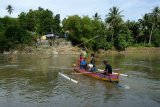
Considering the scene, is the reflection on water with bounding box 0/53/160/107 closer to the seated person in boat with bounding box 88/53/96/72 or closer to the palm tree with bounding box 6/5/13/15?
the seated person in boat with bounding box 88/53/96/72

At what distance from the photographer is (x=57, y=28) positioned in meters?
89.8

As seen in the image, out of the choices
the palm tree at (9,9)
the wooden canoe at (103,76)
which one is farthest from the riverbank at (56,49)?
the wooden canoe at (103,76)

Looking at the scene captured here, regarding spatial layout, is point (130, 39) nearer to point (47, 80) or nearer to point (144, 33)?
point (144, 33)

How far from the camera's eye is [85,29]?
256 feet

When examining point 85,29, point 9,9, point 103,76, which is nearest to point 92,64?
point 103,76

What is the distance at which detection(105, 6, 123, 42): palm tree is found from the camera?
8312cm

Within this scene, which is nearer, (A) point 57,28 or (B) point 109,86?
(B) point 109,86

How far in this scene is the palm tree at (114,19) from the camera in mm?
83125

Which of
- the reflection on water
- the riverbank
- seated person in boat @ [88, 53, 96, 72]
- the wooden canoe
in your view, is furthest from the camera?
the riverbank

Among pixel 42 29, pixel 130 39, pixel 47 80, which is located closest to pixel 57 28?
pixel 42 29

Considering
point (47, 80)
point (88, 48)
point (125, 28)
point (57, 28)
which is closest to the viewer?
point (47, 80)

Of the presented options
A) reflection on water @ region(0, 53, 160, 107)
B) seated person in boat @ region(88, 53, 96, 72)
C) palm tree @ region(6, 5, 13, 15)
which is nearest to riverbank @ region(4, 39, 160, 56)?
palm tree @ region(6, 5, 13, 15)

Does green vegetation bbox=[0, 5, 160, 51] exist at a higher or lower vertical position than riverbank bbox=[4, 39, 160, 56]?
higher

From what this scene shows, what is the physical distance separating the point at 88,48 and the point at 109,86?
53941 mm
